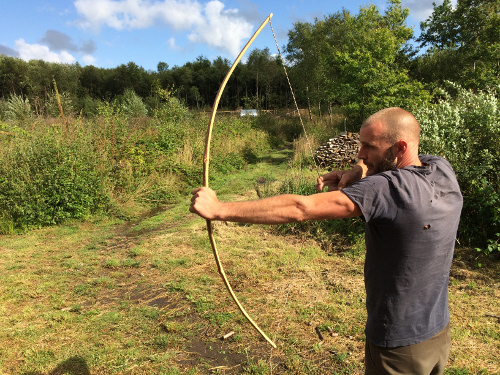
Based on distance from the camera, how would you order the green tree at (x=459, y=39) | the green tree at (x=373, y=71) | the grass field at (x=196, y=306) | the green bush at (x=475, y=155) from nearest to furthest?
the grass field at (x=196, y=306), the green bush at (x=475, y=155), the green tree at (x=373, y=71), the green tree at (x=459, y=39)

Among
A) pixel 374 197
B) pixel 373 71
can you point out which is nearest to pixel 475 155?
pixel 374 197

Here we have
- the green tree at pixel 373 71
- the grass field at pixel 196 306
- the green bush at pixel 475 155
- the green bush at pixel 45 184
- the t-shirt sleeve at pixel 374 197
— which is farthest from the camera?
the green tree at pixel 373 71

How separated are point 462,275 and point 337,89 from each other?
10.8 meters

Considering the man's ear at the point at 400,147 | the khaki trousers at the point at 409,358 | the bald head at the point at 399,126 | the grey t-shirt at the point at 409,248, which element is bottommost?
the khaki trousers at the point at 409,358

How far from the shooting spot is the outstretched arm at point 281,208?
1.39m

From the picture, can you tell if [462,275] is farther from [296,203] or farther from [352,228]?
[296,203]

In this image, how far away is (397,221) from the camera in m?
1.45

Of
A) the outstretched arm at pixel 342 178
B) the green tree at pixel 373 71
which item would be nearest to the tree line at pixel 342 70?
the green tree at pixel 373 71

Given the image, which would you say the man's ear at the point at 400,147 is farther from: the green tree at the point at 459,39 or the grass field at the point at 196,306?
the green tree at the point at 459,39

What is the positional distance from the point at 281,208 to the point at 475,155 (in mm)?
5195

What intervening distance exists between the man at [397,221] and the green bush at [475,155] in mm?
3877

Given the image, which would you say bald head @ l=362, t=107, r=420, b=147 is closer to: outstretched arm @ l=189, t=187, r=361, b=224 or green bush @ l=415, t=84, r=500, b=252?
outstretched arm @ l=189, t=187, r=361, b=224

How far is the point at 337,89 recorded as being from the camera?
13.9 meters

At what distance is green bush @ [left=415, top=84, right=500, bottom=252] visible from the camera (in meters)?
4.89
